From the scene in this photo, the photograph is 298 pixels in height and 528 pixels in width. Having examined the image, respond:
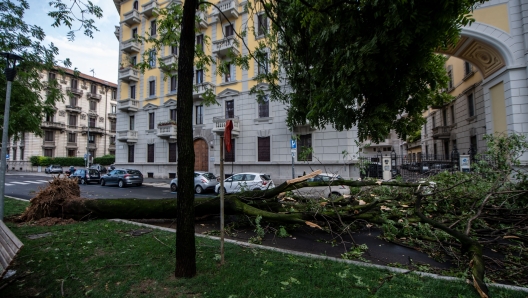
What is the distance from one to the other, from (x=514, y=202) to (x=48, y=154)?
59612mm

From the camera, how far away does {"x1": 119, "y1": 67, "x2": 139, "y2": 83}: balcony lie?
2616 cm

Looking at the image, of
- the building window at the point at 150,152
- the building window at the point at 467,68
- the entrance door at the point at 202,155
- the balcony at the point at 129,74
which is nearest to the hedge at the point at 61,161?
the balcony at the point at 129,74

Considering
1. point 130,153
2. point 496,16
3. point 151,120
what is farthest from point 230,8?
point 130,153

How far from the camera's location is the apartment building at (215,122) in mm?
18016

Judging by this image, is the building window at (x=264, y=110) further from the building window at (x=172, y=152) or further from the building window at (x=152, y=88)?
the building window at (x=152, y=88)

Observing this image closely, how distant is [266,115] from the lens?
20.0 m

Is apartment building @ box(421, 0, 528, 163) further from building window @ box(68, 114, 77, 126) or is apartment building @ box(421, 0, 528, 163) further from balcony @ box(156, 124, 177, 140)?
building window @ box(68, 114, 77, 126)

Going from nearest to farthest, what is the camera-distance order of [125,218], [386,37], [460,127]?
[386,37], [125,218], [460,127]

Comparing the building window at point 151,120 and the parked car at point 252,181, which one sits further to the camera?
the building window at point 151,120

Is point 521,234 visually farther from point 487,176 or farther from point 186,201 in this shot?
point 186,201

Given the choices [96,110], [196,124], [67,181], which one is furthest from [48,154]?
[67,181]

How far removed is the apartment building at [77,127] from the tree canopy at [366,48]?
153 ft

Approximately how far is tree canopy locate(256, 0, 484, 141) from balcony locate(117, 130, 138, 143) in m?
22.5

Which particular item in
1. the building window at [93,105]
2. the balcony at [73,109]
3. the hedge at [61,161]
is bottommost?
the hedge at [61,161]
